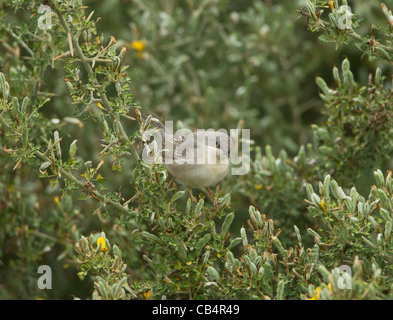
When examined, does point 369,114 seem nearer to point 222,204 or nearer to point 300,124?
point 222,204

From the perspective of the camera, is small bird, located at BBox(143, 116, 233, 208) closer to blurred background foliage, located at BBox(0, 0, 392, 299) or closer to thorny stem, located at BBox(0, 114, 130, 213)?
blurred background foliage, located at BBox(0, 0, 392, 299)

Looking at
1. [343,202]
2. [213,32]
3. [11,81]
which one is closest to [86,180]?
[11,81]

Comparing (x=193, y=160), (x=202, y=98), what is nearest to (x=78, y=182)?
(x=193, y=160)

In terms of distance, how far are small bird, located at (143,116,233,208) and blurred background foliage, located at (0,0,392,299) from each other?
0.45m

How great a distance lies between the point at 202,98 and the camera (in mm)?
5086

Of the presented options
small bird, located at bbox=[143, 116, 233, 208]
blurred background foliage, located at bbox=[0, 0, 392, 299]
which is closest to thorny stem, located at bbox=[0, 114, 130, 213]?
small bird, located at bbox=[143, 116, 233, 208]

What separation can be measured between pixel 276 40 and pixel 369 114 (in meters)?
2.15

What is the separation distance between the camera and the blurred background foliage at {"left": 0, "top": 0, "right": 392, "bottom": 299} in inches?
145

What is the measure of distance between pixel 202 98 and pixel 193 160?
181 cm

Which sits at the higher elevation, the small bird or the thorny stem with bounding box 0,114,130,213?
the small bird

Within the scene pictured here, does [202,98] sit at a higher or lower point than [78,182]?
higher

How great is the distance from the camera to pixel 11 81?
132 inches

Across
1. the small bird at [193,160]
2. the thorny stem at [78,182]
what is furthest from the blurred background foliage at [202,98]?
the thorny stem at [78,182]

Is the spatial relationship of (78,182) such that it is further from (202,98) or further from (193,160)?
(202,98)
